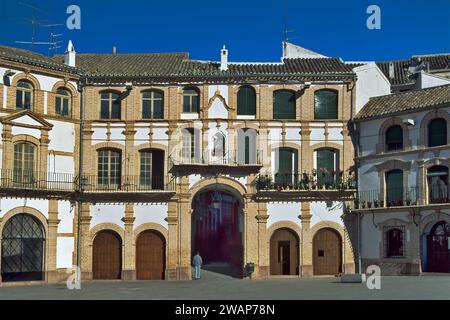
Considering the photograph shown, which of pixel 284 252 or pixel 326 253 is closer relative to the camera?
pixel 326 253

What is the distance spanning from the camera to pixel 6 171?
43.0 meters

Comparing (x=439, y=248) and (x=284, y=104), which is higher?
(x=284, y=104)

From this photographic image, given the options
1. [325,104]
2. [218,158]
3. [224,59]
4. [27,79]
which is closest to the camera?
[27,79]

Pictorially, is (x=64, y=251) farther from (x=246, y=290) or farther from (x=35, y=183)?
(x=246, y=290)

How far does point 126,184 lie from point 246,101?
28.1 feet

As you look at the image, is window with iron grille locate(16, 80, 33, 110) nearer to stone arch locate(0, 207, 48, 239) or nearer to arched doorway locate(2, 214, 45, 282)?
stone arch locate(0, 207, 48, 239)

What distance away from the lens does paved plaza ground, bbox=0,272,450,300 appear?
32.4 metres

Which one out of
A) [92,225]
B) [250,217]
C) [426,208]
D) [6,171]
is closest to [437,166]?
[426,208]

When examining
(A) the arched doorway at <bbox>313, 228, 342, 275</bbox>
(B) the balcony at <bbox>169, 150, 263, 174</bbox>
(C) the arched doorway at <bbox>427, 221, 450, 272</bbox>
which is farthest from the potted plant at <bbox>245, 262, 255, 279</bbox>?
(C) the arched doorway at <bbox>427, 221, 450, 272</bbox>

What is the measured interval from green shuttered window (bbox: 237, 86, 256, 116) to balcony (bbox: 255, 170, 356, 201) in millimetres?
3899

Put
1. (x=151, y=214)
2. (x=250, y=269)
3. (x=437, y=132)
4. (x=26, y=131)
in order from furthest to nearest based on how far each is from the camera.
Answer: (x=151, y=214) < (x=250, y=269) < (x=26, y=131) < (x=437, y=132)

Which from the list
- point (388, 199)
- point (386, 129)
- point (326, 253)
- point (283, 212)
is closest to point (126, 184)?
point (283, 212)

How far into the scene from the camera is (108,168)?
154 ft
